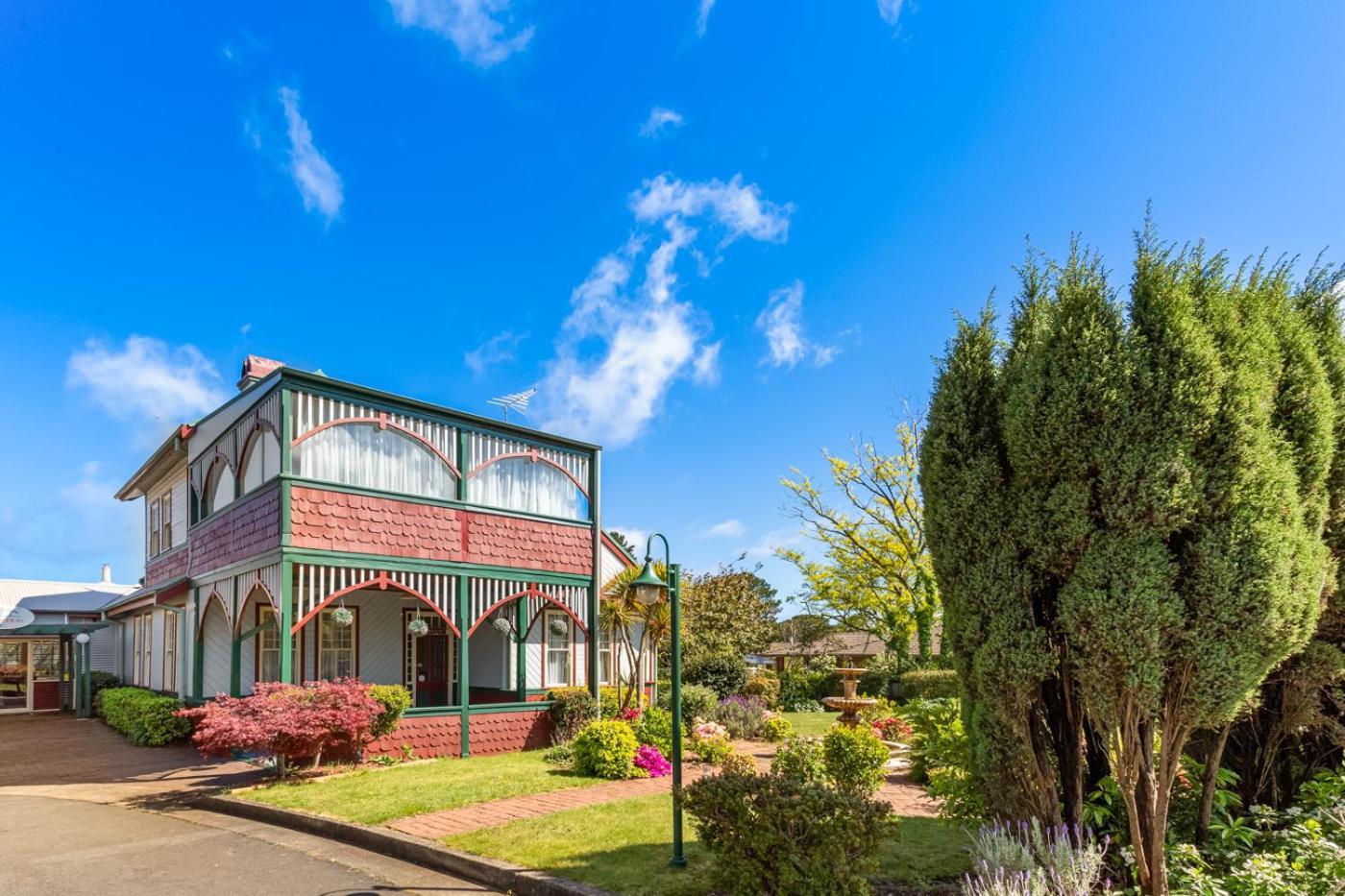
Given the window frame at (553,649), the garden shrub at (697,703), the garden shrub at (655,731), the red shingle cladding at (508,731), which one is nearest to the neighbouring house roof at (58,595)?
the window frame at (553,649)

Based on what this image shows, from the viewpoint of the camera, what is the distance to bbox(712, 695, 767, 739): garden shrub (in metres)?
16.3

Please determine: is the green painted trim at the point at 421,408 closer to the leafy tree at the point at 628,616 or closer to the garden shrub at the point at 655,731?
the leafy tree at the point at 628,616

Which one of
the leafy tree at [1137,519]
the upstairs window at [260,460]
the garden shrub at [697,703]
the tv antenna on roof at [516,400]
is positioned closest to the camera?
the leafy tree at [1137,519]

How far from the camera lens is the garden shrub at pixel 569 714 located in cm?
1550

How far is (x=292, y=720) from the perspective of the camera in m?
10.7

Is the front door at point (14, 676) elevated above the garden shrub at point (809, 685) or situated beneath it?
elevated above

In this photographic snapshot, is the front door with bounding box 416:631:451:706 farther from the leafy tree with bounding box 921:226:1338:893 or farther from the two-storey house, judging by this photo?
the leafy tree with bounding box 921:226:1338:893

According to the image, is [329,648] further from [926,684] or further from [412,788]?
[926,684]

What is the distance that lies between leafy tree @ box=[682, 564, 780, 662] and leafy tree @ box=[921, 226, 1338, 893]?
17.9 meters

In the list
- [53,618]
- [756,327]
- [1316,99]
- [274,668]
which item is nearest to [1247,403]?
[1316,99]

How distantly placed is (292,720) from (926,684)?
62.2 feet

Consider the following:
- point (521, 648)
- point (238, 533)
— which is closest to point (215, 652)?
point (238, 533)

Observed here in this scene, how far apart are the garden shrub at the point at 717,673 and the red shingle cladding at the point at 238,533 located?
12.9 metres

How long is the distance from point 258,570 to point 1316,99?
607 inches
